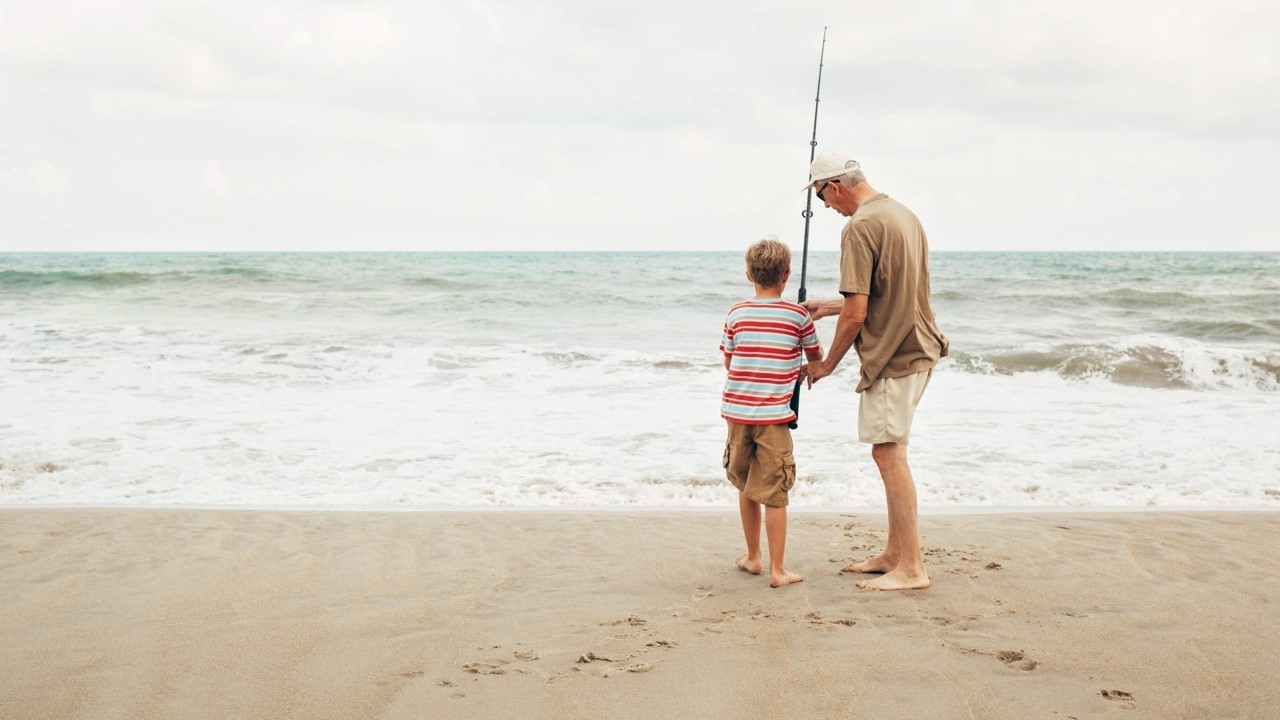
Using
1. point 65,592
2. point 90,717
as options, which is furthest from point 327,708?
point 65,592

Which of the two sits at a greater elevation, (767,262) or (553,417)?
(767,262)

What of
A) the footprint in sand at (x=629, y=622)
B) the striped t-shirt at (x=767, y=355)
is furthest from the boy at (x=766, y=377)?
the footprint in sand at (x=629, y=622)

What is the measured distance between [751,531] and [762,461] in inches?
15.5

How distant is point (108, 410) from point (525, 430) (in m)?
3.54

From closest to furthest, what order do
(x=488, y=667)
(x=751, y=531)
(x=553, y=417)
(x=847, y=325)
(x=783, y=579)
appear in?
(x=488, y=667) → (x=847, y=325) → (x=783, y=579) → (x=751, y=531) → (x=553, y=417)

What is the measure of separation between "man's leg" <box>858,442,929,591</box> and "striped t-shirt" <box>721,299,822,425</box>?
1.37ft

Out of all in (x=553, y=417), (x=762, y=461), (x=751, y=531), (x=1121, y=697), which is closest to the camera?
(x=1121, y=697)

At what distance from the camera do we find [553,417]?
7.95 m

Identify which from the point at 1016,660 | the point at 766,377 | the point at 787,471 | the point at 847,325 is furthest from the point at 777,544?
the point at 1016,660

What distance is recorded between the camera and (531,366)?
36.2ft

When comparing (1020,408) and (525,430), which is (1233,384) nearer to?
(1020,408)
